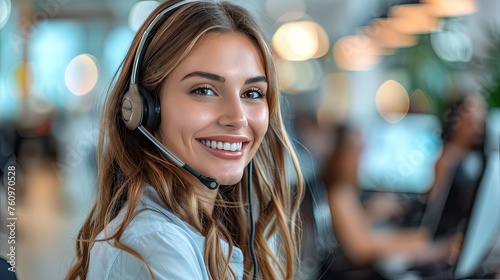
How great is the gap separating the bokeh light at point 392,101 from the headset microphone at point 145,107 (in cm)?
230

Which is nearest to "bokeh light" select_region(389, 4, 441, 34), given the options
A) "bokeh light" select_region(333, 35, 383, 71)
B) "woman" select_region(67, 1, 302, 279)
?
"bokeh light" select_region(333, 35, 383, 71)

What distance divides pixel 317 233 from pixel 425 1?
1.14 m

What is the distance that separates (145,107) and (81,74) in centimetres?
340

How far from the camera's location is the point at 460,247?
9.34 ft

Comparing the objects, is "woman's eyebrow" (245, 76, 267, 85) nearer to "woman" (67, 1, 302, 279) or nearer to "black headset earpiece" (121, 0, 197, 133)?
"woman" (67, 1, 302, 279)

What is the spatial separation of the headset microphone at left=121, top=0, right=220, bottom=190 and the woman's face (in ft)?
0.06

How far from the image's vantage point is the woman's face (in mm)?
1066

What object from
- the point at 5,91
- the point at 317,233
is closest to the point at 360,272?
the point at 317,233

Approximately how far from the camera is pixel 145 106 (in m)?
1.06

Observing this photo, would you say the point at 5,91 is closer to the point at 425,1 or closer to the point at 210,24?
the point at 425,1

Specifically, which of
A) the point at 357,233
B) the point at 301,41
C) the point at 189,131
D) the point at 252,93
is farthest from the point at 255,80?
the point at 301,41

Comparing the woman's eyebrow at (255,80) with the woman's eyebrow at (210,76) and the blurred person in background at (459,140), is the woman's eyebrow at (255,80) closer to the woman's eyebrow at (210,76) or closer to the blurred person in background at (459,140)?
the woman's eyebrow at (210,76)

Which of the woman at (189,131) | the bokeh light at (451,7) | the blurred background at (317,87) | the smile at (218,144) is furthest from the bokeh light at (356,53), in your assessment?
the smile at (218,144)

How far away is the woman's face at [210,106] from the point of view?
1.07m
